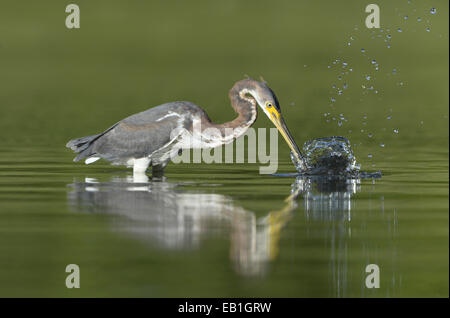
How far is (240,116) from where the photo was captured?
15703mm

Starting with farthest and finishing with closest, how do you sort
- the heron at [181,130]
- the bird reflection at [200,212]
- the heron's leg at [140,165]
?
the heron's leg at [140,165] → the heron at [181,130] → the bird reflection at [200,212]

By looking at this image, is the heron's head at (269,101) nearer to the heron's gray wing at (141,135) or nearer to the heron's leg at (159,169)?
the heron's gray wing at (141,135)

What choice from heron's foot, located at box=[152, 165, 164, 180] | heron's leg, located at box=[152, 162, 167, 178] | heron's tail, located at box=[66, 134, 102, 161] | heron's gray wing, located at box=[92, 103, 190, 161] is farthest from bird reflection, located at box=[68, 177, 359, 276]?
heron's tail, located at box=[66, 134, 102, 161]

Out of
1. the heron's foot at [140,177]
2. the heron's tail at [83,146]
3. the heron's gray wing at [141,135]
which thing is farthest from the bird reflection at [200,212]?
the heron's tail at [83,146]

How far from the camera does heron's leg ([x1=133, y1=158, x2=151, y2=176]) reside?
1598 cm

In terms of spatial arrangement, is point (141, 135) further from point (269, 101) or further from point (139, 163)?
point (269, 101)

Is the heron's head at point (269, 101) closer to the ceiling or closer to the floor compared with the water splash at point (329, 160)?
closer to the ceiling

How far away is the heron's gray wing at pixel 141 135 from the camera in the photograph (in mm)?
15547

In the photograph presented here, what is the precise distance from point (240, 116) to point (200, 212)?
3.90 metres

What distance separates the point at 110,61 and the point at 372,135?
37.4 meters

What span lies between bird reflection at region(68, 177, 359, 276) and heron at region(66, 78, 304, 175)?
0.73 m

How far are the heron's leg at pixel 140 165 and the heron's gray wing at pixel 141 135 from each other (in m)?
0.13
